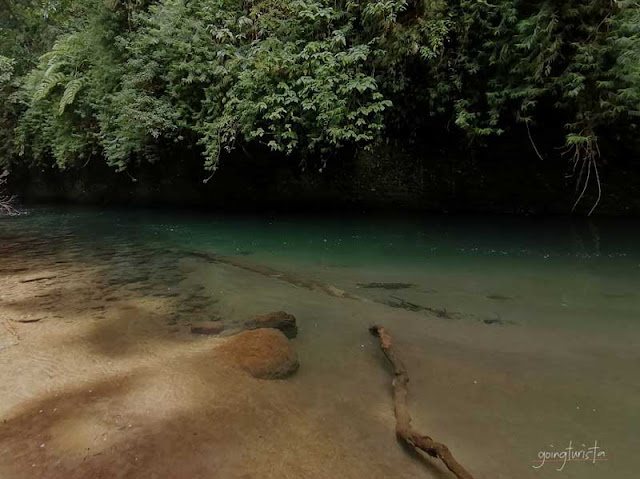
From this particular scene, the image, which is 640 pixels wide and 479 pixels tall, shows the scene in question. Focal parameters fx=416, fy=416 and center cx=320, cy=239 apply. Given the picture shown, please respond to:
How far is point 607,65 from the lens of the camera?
611 cm

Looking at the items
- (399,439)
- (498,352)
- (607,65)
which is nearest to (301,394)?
(399,439)

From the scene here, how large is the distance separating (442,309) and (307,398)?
2.09 meters

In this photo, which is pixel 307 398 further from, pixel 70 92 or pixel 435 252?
pixel 70 92

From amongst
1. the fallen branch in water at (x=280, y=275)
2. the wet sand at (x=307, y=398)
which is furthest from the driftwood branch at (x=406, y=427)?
the fallen branch in water at (x=280, y=275)

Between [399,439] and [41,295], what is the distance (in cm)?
483

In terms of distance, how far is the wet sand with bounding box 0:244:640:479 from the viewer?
2257 millimetres

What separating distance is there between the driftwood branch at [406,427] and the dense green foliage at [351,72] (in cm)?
499

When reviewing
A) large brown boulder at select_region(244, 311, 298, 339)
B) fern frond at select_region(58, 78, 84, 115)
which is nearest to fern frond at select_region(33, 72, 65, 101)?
fern frond at select_region(58, 78, 84, 115)

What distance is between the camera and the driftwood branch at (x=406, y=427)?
6.71ft

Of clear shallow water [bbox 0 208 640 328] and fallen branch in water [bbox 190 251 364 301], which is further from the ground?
clear shallow water [bbox 0 208 640 328]

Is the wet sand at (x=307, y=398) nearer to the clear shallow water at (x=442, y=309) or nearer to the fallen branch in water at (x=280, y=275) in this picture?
the clear shallow water at (x=442, y=309)

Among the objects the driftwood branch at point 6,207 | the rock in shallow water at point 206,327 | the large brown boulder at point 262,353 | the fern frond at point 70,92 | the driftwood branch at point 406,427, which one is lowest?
the driftwood branch at point 6,207

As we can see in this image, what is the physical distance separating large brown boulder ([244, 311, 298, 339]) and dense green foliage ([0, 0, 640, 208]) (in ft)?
14.6

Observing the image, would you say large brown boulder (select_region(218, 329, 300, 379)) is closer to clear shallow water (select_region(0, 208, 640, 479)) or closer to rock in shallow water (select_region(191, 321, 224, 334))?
clear shallow water (select_region(0, 208, 640, 479))
